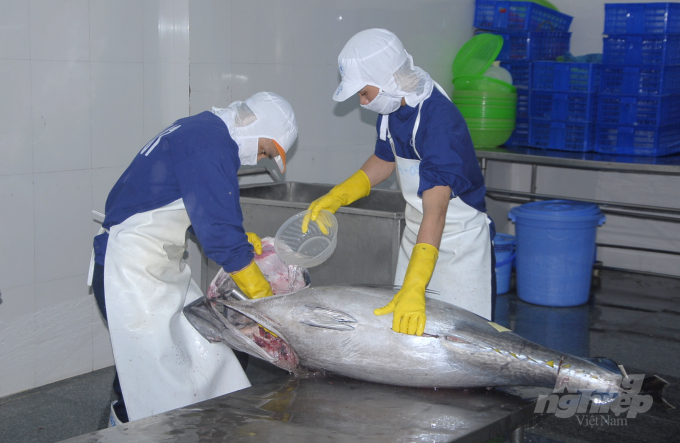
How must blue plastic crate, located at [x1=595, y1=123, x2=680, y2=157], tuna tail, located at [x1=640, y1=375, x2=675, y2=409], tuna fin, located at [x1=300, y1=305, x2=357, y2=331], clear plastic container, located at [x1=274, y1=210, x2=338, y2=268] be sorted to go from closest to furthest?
tuna tail, located at [x1=640, y1=375, x2=675, y2=409] < tuna fin, located at [x1=300, y1=305, x2=357, y2=331] < clear plastic container, located at [x1=274, y1=210, x2=338, y2=268] < blue plastic crate, located at [x1=595, y1=123, x2=680, y2=157]

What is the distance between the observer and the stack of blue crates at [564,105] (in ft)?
17.9

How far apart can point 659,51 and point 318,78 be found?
268 cm

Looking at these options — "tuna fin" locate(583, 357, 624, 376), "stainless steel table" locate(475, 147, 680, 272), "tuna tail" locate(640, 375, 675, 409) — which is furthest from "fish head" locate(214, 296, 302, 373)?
"stainless steel table" locate(475, 147, 680, 272)

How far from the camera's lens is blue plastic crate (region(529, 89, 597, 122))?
5.46 m

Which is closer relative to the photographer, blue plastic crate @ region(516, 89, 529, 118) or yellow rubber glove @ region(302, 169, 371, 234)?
yellow rubber glove @ region(302, 169, 371, 234)

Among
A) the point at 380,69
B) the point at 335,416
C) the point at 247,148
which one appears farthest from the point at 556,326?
the point at 335,416

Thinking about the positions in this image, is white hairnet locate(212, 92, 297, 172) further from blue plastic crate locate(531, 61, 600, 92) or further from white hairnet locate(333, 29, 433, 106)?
blue plastic crate locate(531, 61, 600, 92)

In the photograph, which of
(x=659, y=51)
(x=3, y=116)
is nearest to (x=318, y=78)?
(x=3, y=116)

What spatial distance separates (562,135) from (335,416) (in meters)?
4.41

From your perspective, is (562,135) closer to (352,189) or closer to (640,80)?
(640,80)

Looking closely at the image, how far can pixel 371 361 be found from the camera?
2.14 metres

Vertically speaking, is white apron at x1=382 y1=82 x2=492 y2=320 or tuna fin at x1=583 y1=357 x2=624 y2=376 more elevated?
white apron at x1=382 y1=82 x2=492 y2=320

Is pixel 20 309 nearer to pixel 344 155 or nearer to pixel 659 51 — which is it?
pixel 344 155

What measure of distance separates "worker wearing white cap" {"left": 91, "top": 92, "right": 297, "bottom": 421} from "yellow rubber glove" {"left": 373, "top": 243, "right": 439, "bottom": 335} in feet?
1.64
